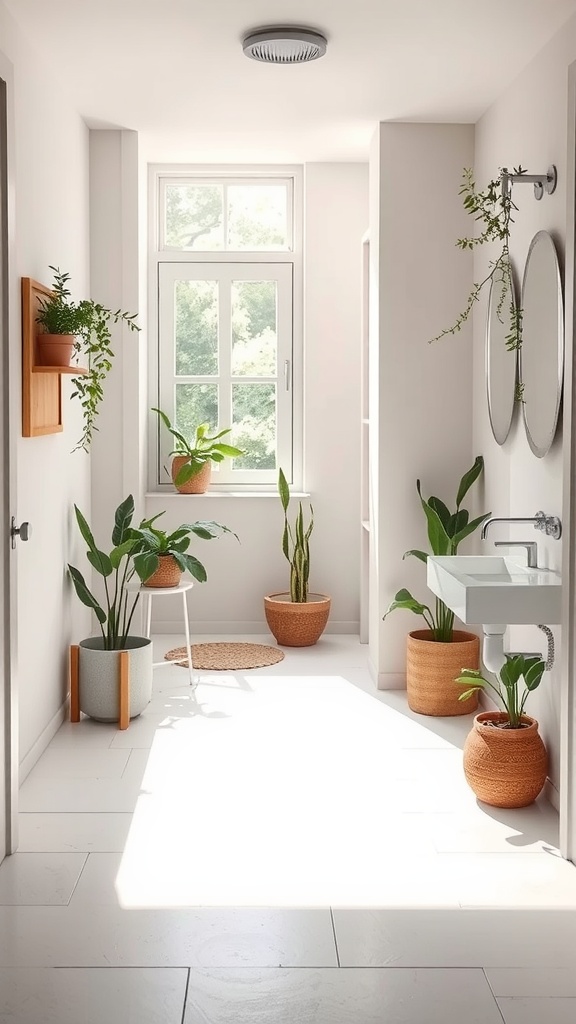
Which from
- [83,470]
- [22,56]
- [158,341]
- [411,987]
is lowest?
[411,987]

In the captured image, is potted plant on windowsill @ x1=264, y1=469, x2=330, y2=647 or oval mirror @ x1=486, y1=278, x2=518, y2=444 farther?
potted plant on windowsill @ x1=264, y1=469, x2=330, y2=647

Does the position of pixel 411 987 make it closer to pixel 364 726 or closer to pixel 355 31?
pixel 364 726

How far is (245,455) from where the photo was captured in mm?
6152

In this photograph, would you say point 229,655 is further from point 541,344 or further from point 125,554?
point 541,344

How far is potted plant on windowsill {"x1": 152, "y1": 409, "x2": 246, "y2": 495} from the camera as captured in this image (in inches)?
229

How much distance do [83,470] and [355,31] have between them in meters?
2.34

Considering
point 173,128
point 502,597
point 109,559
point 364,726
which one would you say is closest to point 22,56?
point 173,128

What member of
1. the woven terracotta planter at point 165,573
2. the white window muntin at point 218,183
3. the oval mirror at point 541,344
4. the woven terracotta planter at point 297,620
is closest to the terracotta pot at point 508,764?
the oval mirror at point 541,344

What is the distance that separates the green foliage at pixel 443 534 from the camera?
455cm

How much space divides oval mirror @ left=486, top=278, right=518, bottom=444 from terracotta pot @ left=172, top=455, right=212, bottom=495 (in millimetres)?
1948

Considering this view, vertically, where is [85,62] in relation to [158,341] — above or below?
above

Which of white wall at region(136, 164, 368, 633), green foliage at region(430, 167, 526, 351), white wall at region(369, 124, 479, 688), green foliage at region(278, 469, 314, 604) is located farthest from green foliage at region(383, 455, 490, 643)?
white wall at region(136, 164, 368, 633)

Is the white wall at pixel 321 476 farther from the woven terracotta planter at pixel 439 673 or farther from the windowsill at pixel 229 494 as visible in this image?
the woven terracotta planter at pixel 439 673

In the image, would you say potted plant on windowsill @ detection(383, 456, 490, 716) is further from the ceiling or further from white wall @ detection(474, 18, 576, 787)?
the ceiling
